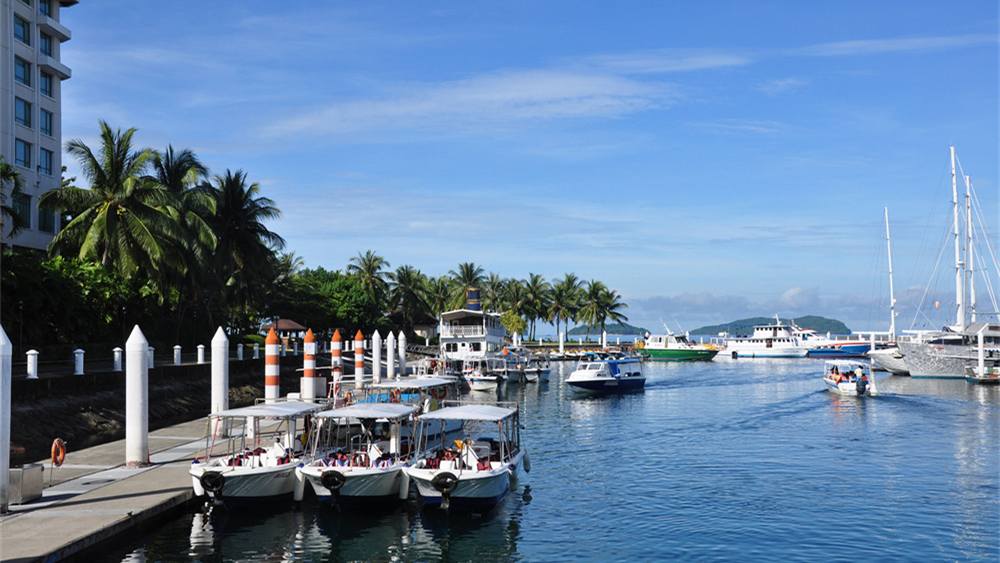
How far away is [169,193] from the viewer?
5159 cm

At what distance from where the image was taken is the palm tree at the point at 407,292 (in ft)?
393

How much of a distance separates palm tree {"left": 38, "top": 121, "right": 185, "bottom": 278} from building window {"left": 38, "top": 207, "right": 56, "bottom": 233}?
11.4m

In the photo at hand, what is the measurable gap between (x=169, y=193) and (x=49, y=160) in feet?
59.3

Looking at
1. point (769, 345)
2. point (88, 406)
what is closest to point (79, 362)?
point (88, 406)

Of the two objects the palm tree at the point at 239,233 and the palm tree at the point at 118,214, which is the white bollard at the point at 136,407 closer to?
the palm tree at the point at 118,214

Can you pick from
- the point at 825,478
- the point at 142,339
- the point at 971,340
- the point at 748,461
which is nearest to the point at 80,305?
the point at 142,339

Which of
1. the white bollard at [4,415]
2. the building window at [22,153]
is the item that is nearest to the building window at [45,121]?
the building window at [22,153]

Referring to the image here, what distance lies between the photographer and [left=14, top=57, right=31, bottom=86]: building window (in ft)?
190

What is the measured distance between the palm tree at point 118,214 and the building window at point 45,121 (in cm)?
1422

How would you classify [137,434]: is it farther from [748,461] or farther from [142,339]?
[748,461]

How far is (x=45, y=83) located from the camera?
2456 inches

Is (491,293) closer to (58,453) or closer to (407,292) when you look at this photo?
(407,292)

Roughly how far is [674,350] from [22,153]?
342 feet

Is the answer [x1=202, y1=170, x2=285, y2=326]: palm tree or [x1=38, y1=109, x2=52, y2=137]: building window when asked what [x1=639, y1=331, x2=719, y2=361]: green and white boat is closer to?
[x1=202, y1=170, x2=285, y2=326]: palm tree
